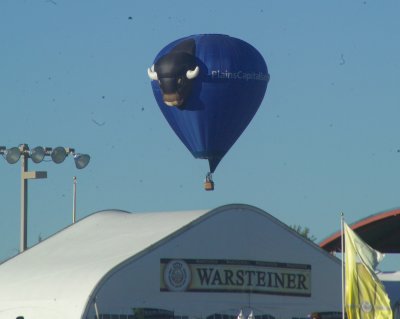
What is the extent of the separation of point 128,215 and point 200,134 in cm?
1383

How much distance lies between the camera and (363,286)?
42.2 meters

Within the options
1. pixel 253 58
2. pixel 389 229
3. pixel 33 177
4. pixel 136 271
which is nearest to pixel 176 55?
pixel 253 58

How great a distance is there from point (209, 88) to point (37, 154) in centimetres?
1848

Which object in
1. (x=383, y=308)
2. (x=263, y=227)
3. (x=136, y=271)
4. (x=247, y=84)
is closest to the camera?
(x=383, y=308)

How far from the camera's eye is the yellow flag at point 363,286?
136 ft

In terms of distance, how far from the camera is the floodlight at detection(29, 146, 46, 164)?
54.5 m

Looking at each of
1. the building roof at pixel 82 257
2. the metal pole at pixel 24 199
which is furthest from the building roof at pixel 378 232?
the metal pole at pixel 24 199

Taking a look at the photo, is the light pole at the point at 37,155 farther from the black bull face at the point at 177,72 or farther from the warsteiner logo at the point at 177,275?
the black bull face at the point at 177,72

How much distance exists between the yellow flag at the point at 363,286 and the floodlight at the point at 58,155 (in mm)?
14330

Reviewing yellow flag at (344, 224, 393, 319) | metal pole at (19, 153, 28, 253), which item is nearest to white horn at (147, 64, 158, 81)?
metal pole at (19, 153, 28, 253)

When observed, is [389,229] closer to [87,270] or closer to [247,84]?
[247,84]

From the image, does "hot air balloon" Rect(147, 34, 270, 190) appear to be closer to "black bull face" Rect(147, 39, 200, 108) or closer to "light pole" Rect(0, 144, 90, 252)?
"black bull face" Rect(147, 39, 200, 108)

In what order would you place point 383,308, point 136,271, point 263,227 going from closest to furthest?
point 383,308, point 136,271, point 263,227

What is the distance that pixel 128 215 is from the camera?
5962 centimetres
